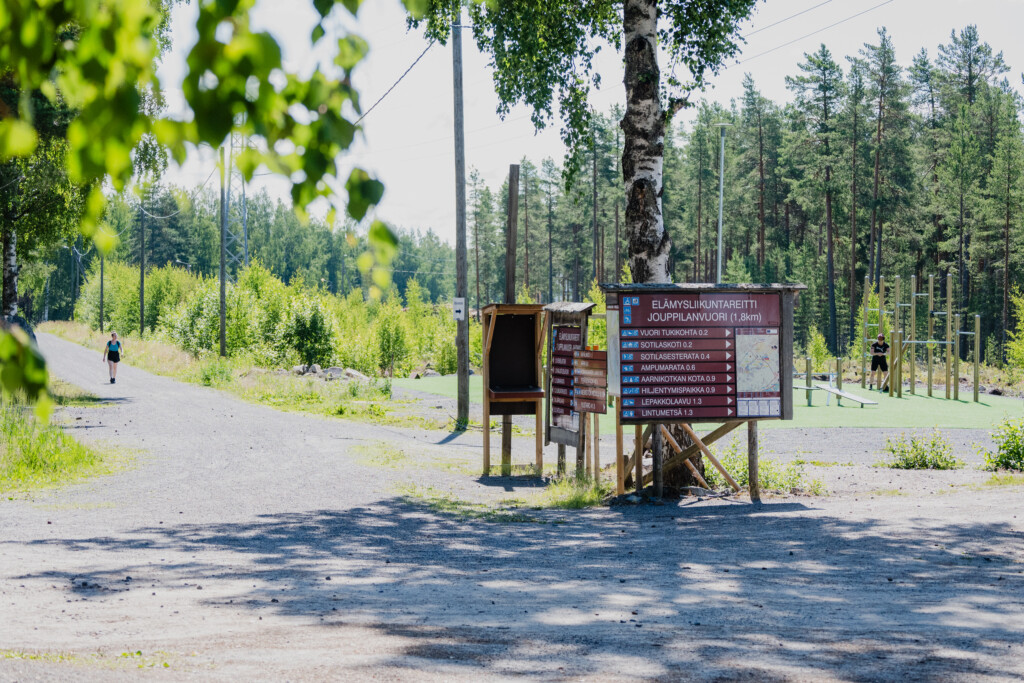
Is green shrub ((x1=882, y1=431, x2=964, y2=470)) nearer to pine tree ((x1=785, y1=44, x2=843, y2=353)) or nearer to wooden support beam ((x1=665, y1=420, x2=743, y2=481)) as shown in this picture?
wooden support beam ((x1=665, y1=420, x2=743, y2=481))

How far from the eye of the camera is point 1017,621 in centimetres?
568

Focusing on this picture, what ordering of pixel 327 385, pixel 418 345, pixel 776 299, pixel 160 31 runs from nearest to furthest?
pixel 776 299
pixel 160 31
pixel 327 385
pixel 418 345

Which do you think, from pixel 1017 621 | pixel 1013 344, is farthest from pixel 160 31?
pixel 1013 344

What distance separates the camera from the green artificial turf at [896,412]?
2050cm

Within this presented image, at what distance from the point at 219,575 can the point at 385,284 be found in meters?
5.61

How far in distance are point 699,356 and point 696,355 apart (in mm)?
48

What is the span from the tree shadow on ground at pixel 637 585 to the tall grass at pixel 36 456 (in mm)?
4099

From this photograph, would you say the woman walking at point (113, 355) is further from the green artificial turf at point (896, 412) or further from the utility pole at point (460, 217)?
the utility pole at point (460, 217)

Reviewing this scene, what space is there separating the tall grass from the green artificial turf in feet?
33.3

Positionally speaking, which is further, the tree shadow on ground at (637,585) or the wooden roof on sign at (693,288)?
the wooden roof on sign at (693,288)

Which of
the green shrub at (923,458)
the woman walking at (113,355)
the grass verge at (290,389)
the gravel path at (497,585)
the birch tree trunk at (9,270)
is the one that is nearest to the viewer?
the gravel path at (497,585)

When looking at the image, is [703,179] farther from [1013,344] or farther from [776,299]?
[776,299]

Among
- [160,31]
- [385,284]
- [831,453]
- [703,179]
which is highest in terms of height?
[703,179]

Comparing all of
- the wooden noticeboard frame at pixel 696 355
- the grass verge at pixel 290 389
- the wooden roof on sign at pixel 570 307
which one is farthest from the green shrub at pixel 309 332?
the wooden noticeboard frame at pixel 696 355
